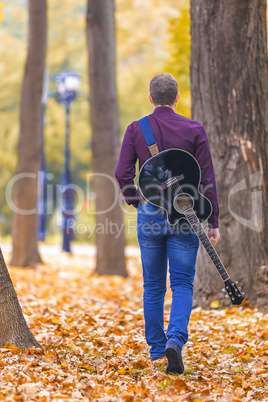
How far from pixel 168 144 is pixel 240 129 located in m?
2.68

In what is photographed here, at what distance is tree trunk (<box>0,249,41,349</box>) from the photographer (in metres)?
4.34

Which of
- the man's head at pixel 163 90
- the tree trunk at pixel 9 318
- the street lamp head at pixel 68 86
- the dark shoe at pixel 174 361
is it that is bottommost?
the dark shoe at pixel 174 361

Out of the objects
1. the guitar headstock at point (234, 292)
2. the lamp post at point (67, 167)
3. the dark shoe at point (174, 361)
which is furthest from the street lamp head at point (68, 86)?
the dark shoe at point (174, 361)

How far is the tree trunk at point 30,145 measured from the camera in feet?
40.2

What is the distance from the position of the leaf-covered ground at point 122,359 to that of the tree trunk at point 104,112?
4.09 m

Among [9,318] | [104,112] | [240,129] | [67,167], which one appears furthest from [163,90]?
[67,167]

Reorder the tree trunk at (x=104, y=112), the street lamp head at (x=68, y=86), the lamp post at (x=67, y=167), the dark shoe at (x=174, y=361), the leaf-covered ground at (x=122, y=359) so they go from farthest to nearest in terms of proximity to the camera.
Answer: the street lamp head at (x=68, y=86), the lamp post at (x=67, y=167), the tree trunk at (x=104, y=112), the dark shoe at (x=174, y=361), the leaf-covered ground at (x=122, y=359)

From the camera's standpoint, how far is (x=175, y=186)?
4.15 m

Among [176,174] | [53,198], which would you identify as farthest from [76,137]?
[176,174]

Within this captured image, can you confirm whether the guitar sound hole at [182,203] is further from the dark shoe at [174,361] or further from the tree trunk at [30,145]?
the tree trunk at [30,145]

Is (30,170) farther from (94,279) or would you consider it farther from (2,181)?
(2,181)

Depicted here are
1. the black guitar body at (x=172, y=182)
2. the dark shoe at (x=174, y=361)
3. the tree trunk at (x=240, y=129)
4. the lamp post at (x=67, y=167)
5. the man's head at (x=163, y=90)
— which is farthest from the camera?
the lamp post at (x=67, y=167)

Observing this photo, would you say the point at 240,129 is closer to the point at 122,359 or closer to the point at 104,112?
the point at 122,359

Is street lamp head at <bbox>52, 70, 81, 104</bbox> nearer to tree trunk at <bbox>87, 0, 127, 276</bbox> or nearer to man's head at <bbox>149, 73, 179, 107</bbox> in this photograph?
tree trunk at <bbox>87, 0, 127, 276</bbox>
